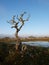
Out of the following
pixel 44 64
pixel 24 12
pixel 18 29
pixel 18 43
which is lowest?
pixel 44 64

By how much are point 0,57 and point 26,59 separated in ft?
13.3

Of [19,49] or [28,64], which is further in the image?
[19,49]

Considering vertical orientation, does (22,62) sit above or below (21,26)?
below

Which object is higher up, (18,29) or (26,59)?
(18,29)

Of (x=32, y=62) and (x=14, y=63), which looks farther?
(x=32, y=62)

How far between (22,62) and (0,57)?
3.89 meters

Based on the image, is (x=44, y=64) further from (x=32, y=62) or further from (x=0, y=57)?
(x=0, y=57)

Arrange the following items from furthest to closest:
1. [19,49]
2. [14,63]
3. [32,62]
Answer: [19,49], [32,62], [14,63]

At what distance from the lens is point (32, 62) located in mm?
25219

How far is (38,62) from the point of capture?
26.0 meters

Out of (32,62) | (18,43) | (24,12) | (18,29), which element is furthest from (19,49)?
(32,62)

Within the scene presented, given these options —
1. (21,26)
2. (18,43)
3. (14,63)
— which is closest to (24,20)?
(21,26)

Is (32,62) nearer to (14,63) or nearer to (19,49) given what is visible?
(14,63)

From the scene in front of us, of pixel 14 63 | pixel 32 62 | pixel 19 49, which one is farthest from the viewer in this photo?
pixel 19 49
